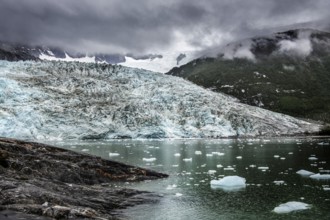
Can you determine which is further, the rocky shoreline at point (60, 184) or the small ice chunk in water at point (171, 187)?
the small ice chunk in water at point (171, 187)

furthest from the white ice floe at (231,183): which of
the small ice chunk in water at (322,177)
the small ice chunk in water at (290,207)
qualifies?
the small ice chunk in water at (290,207)

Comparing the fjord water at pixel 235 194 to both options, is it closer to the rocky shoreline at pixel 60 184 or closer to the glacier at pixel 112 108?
the rocky shoreline at pixel 60 184

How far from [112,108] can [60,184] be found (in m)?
85.5

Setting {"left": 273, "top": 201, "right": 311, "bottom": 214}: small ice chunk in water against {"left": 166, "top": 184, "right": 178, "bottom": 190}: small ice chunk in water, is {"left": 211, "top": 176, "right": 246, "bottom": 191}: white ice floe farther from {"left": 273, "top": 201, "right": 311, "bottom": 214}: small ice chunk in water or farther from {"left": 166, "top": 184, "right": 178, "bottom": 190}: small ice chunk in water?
{"left": 273, "top": 201, "right": 311, "bottom": 214}: small ice chunk in water

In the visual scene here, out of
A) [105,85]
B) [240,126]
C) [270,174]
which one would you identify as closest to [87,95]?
[105,85]

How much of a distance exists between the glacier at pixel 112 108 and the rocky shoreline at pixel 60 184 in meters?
63.4

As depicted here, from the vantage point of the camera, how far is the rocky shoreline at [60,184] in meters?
15.7

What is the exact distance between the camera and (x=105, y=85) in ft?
389

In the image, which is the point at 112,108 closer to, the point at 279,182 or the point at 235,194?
the point at 279,182

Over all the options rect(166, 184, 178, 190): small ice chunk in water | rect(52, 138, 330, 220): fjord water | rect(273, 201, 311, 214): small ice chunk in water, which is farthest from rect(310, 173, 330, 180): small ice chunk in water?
rect(166, 184, 178, 190): small ice chunk in water

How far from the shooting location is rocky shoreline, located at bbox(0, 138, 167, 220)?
1571cm

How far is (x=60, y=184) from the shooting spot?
2131 centimetres

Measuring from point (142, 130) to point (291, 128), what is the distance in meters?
48.0

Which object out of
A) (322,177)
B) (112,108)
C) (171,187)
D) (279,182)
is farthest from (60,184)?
(112,108)
